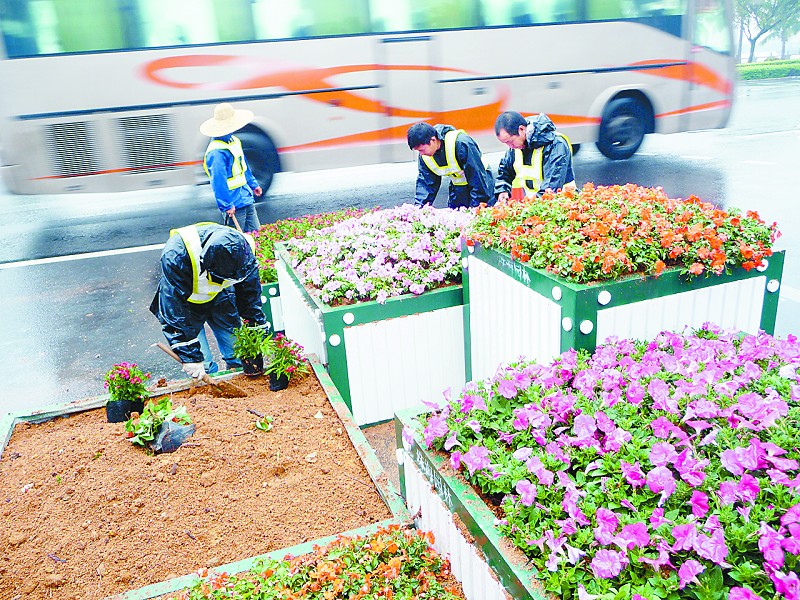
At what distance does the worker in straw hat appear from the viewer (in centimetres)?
720

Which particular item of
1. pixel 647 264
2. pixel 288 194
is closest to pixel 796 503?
pixel 647 264

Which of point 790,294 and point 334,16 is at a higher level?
point 334,16

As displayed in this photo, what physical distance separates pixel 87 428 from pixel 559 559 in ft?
9.81

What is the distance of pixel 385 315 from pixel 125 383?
64.3 inches

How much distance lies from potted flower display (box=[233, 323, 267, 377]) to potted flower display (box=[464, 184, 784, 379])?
59.0 inches

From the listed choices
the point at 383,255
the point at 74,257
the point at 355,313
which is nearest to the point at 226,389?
the point at 355,313

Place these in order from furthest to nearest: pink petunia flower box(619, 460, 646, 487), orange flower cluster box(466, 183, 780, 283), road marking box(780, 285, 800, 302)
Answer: road marking box(780, 285, 800, 302)
orange flower cluster box(466, 183, 780, 283)
pink petunia flower box(619, 460, 646, 487)

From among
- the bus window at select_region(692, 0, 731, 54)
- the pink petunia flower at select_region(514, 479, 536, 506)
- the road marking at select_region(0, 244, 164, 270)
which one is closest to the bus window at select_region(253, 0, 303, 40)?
the road marking at select_region(0, 244, 164, 270)

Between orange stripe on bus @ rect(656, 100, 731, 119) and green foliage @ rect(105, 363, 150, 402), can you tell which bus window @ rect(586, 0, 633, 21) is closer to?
orange stripe on bus @ rect(656, 100, 731, 119)

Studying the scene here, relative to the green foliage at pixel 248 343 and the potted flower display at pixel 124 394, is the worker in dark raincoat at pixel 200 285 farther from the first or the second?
the potted flower display at pixel 124 394

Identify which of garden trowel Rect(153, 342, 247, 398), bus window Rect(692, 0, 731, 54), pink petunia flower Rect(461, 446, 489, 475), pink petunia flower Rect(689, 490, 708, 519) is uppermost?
bus window Rect(692, 0, 731, 54)

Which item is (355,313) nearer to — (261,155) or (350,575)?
(350,575)

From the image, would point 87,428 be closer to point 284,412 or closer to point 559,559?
point 284,412

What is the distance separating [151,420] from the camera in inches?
138
